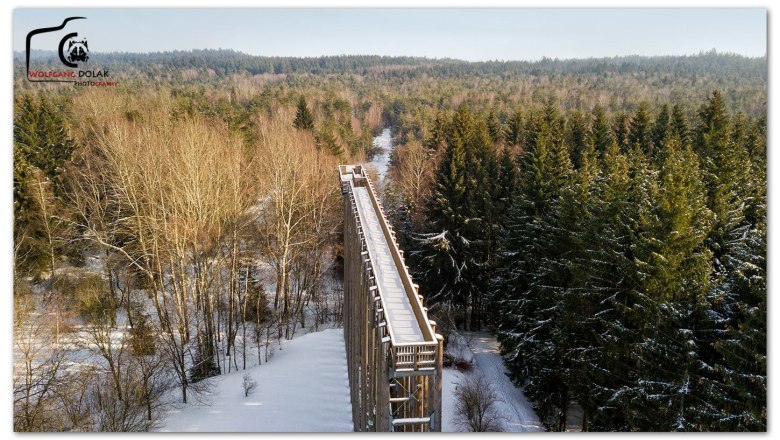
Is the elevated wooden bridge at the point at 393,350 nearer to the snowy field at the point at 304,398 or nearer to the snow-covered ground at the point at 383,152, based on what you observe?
the snowy field at the point at 304,398

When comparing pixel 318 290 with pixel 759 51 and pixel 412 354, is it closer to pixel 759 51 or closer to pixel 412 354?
pixel 412 354

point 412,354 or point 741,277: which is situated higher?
point 741,277

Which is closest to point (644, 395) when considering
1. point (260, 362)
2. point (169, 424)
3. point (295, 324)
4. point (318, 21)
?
point (318, 21)

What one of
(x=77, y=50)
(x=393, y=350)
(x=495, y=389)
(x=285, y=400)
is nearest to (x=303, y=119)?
(x=495, y=389)

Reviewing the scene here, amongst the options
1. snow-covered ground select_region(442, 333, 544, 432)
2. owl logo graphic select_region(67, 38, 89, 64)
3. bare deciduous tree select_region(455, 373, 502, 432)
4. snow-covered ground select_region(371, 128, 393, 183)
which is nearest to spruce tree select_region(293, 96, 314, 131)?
snow-covered ground select_region(371, 128, 393, 183)

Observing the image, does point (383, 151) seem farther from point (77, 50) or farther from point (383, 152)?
point (77, 50)

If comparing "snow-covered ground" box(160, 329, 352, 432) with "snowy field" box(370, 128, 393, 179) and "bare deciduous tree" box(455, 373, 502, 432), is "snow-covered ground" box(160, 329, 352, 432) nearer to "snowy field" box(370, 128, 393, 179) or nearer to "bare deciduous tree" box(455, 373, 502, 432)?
"bare deciduous tree" box(455, 373, 502, 432)
